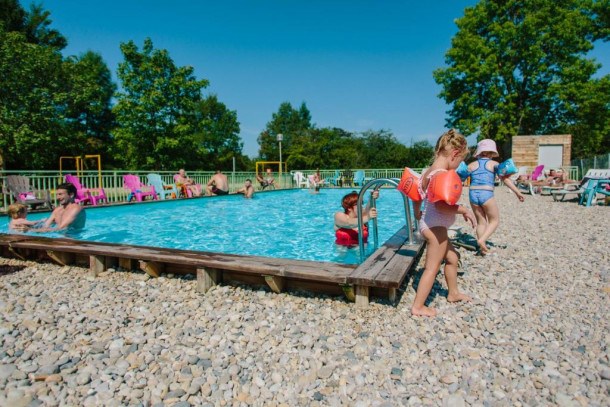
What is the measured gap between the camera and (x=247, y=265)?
3.68 metres

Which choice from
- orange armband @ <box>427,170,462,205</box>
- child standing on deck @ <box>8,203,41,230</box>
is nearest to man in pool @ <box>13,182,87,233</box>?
child standing on deck @ <box>8,203,41,230</box>

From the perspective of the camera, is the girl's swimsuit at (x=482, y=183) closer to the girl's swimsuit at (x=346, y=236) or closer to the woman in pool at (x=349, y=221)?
the woman in pool at (x=349, y=221)

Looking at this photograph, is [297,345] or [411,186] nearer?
[297,345]

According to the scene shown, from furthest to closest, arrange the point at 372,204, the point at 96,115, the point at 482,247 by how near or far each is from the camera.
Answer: the point at 96,115, the point at 482,247, the point at 372,204

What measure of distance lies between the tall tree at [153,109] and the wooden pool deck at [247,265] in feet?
82.3

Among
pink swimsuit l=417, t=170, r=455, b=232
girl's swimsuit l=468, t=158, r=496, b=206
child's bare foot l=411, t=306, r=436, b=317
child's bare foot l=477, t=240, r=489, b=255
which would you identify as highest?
girl's swimsuit l=468, t=158, r=496, b=206

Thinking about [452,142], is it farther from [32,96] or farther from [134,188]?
[32,96]

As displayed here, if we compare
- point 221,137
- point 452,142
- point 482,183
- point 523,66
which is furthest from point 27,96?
point 221,137

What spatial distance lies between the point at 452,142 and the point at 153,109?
95.7ft

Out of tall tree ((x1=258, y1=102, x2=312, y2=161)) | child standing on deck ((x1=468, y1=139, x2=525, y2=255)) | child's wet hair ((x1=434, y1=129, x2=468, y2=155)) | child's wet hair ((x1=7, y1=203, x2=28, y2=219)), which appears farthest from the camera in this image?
tall tree ((x1=258, y1=102, x2=312, y2=161))

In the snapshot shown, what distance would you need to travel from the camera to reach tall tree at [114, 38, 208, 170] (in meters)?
28.1

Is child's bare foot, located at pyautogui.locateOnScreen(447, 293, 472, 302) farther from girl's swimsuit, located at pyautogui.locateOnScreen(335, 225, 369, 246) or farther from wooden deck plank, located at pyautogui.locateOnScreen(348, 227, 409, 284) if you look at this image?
girl's swimsuit, located at pyautogui.locateOnScreen(335, 225, 369, 246)

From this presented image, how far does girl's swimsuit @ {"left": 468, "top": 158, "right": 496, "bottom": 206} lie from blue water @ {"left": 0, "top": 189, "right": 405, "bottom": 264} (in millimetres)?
2202

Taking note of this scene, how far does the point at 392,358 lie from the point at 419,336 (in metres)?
0.40
